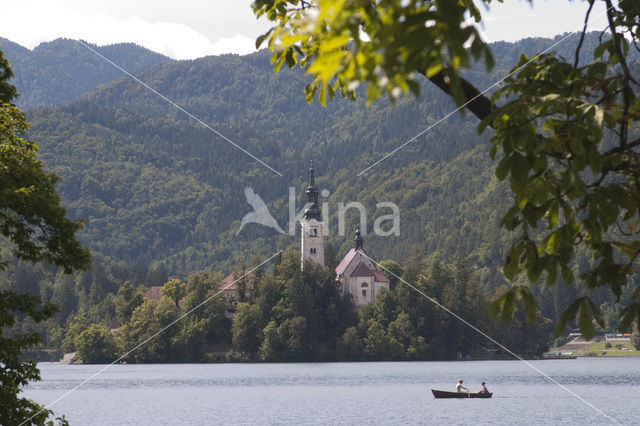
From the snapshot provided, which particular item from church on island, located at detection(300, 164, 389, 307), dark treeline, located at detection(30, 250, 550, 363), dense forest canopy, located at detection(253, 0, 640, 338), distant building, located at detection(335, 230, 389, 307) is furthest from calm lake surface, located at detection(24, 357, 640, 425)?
dense forest canopy, located at detection(253, 0, 640, 338)

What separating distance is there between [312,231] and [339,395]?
73.3m

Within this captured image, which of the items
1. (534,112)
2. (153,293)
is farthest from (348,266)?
(534,112)

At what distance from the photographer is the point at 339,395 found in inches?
2844

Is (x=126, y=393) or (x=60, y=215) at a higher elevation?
(x=60, y=215)

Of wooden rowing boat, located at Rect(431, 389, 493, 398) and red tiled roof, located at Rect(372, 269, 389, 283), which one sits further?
red tiled roof, located at Rect(372, 269, 389, 283)

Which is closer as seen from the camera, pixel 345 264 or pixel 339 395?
pixel 339 395

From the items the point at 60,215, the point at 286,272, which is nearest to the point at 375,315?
the point at 286,272

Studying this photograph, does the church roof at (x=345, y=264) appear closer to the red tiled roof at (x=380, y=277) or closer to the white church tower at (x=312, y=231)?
the white church tower at (x=312, y=231)

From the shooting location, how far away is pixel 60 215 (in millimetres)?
16250

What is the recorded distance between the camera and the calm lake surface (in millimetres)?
56438

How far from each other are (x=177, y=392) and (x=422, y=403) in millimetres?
21756

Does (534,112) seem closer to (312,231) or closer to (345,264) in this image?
(312,231)

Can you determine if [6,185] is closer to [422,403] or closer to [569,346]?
[422,403]

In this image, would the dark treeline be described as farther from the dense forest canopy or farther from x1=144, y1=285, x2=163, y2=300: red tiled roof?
the dense forest canopy
